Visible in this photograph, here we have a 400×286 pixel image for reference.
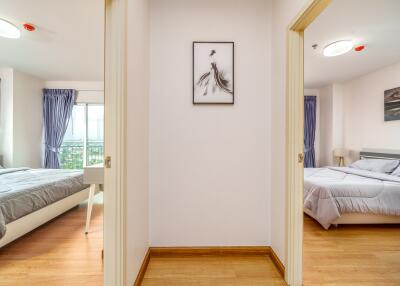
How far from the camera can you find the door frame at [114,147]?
4.04 ft

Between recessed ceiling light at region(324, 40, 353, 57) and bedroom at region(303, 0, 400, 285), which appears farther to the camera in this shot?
recessed ceiling light at region(324, 40, 353, 57)

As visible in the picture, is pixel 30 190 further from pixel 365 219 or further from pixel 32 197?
pixel 365 219

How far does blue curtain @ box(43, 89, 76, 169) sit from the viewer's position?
4594 mm

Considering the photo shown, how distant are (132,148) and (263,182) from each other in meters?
1.25

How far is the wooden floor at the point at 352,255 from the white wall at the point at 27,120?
515 cm

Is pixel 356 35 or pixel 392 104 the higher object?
pixel 356 35

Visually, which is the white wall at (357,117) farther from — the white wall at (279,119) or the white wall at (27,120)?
the white wall at (27,120)

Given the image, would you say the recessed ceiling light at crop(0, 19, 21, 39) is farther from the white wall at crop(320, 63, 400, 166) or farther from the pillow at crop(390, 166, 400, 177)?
the white wall at crop(320, 63, 400, 166)

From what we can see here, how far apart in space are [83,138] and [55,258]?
131 inches

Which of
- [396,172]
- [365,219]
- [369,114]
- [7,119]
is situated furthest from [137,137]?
[369,114]

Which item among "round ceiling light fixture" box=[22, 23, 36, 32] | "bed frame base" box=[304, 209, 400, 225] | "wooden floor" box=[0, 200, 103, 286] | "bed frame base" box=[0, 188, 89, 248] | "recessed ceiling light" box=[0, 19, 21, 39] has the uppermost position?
"round ceiling light fixture" box=[22, 23, 36, 32]

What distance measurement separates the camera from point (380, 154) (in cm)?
378

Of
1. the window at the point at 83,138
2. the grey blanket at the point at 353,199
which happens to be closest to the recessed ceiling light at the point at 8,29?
the window at the point at 83,138

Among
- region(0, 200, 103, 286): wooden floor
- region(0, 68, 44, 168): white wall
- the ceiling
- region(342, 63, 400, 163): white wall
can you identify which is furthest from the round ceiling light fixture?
region(342, 63, 400, 163): white wall
